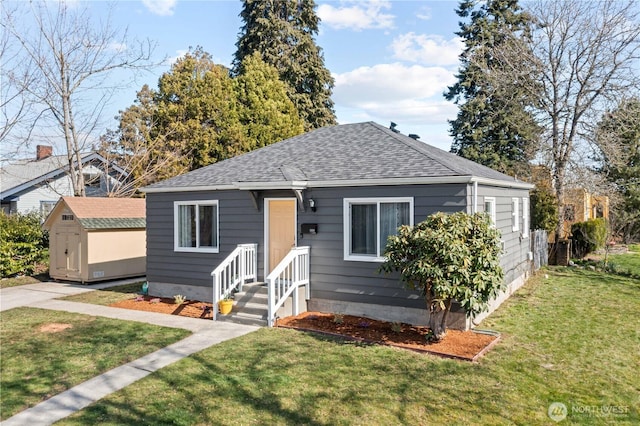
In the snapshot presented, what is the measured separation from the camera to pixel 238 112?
22953 millimetres

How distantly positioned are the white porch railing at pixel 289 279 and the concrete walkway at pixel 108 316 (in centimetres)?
63

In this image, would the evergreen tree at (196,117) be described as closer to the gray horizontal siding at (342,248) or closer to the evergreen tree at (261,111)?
the evergreen tree at (261,111)

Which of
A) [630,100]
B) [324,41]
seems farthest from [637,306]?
[324,41]

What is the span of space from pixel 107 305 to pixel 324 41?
26013 millimetres

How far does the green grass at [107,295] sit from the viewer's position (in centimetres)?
1125

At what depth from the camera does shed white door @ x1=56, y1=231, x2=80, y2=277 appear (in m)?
14.0

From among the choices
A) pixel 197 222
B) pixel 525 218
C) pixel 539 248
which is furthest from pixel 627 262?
pixel 197 222

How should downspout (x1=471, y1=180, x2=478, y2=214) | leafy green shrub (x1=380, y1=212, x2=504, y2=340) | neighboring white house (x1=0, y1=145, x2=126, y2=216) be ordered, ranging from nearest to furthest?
leafy green shrub (x1=380, y1=212, x2=504, y2=340) < downspout (x1=471, y1=180, x2=478, y2=214) < neighboring white house (x1=0, y1=145, x2=126, y2=216)

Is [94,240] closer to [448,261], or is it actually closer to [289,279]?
[289,279]

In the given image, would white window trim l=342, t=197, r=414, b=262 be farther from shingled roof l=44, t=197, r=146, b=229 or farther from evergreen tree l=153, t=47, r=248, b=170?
evergreen tree l=153, t=47, r=248, b=170

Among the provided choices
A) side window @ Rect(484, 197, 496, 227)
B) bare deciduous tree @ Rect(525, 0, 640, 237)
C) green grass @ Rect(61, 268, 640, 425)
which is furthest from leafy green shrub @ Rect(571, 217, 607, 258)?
green grass @ Rect(61, 268, 640, 425)

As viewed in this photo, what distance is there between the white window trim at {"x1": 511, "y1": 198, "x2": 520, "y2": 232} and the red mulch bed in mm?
4993

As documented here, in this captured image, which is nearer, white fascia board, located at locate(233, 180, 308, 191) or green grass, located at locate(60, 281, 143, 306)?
white fascia board, located at locate(233, 180, 308, 191)

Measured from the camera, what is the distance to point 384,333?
26.2 ft
